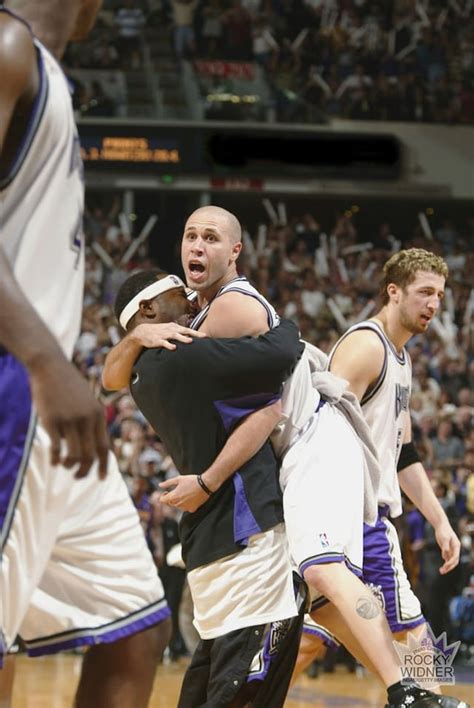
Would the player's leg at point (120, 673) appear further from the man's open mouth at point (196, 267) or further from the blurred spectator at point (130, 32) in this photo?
the blurred spectator at point (130, 32)

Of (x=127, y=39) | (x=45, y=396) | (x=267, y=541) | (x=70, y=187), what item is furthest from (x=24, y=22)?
(x=127, y=39)

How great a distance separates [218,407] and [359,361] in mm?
1205

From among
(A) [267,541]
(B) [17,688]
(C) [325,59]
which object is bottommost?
(C) [325,59]

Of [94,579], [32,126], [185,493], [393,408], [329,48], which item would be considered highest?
[32,126]

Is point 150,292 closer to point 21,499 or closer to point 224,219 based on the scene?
point 224,219

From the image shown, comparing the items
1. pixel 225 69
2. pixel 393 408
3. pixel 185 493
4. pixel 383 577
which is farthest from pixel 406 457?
pixel 225 69

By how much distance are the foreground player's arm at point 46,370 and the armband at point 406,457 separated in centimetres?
353

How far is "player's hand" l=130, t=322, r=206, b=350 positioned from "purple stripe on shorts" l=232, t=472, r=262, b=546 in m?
0.52

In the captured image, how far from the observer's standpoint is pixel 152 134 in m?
19.7

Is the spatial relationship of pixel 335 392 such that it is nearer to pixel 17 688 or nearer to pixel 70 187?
pixel 70 187

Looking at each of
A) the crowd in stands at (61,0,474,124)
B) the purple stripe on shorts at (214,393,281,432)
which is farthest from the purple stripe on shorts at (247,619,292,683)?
the crowd in stands at (61,0,474,124)

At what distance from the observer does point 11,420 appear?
2520 mm

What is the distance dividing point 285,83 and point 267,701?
58.6ft

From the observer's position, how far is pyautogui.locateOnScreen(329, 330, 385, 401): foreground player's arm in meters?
5.25
